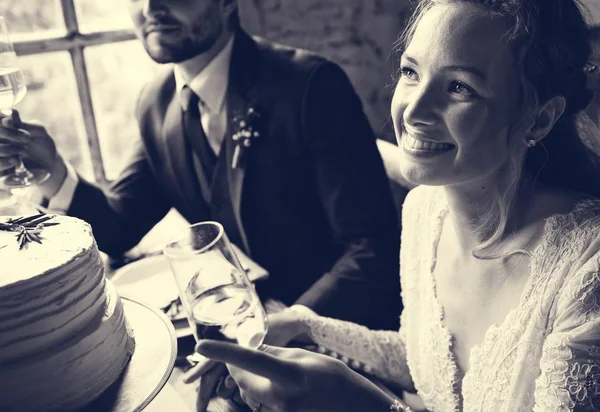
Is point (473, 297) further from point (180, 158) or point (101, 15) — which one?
point (101, 15)

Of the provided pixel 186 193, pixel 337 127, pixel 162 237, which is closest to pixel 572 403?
pixel 337 127

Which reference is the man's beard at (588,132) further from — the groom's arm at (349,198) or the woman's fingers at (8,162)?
the woman's fingers at (8,162)

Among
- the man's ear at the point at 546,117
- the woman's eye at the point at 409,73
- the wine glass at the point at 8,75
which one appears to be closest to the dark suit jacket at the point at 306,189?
the wine glass at the point at 8,75

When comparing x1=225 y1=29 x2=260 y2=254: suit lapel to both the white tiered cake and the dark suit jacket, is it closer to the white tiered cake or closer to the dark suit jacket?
the dark suit jacket

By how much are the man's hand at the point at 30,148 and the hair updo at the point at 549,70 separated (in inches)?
35.2

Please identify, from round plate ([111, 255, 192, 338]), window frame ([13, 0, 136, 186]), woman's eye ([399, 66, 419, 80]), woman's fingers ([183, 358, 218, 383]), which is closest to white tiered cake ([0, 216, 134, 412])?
woman's fingers ([183, 358, 218, 383])

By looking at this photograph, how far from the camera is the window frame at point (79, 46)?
1741 millimetres

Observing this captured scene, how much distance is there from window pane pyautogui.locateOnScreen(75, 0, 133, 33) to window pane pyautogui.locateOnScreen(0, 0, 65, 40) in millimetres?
69

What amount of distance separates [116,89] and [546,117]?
1.40 meters

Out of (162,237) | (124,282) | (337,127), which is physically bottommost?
(162,237)

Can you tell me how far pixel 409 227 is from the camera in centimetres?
131

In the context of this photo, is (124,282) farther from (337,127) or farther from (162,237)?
(337,127)

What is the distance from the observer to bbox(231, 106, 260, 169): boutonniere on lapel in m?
1.45

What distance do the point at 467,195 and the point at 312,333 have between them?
17.9 inches
